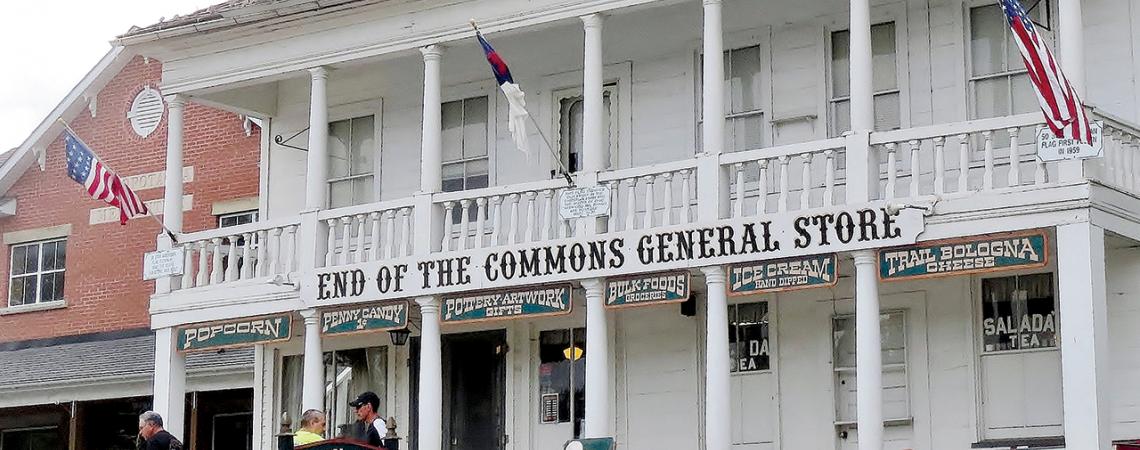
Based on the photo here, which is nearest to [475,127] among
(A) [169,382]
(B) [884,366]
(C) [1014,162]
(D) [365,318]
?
(D) [365,318]

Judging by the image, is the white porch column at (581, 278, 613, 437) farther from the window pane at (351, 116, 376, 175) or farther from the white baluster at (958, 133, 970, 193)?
the window pane at (351, 116, 376, 175)

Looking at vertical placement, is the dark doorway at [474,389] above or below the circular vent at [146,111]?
below

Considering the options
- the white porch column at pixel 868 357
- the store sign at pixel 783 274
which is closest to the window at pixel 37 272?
the store sign at pixel 783 274

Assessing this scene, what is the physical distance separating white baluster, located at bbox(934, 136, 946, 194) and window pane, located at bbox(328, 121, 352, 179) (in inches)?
352

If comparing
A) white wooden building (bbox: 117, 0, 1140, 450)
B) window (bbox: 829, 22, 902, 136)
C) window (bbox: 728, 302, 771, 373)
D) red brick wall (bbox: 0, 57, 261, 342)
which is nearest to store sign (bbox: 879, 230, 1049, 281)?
white wooden building (bbox: 117, 0, 1140, 450)

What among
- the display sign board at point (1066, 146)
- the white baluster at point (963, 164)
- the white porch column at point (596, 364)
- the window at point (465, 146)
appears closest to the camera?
the display sign board at point (1066, 146)

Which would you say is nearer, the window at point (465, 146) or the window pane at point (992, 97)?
the window pane at point (992, 97)

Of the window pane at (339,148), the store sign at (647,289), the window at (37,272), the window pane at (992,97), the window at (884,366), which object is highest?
the window pane at (339,148)

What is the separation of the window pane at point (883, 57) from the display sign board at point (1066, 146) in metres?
3.13

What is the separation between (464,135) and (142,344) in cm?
807

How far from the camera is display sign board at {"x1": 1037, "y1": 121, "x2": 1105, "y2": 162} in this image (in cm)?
1606

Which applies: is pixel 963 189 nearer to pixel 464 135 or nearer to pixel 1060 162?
pixel 1060 162

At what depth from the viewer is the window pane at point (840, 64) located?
64.8ft

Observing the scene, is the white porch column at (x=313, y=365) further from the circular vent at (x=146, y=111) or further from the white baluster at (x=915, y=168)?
the circular vent at (x=146, y=111)
